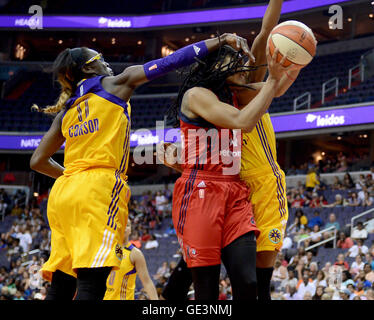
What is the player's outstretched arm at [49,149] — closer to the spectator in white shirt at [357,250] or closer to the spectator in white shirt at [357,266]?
the spectator in white shirt at [357,266]

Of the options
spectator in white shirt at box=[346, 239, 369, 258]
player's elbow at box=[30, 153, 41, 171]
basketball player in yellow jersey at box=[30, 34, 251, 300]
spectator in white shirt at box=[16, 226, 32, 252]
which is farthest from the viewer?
spectator in white shirt at box=[16, 226, 32, 252]

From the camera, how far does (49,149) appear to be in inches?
160

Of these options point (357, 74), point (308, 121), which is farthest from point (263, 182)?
point (357, 74)

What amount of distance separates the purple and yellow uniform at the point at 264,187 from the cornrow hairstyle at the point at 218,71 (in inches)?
19.4

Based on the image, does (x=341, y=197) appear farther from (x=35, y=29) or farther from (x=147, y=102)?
(x=35, y=29)

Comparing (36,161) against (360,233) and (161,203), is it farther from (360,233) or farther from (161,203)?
(161,203)

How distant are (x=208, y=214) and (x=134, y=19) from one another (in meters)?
26.8

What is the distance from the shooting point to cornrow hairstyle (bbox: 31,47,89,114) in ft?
12.7

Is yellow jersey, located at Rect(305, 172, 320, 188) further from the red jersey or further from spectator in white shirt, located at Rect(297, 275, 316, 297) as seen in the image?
the red jersey

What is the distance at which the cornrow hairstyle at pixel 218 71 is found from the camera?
3934 millimetres

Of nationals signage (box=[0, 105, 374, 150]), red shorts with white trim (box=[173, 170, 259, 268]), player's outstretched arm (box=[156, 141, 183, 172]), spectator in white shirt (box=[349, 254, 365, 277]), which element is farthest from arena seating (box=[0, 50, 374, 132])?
red shorts with white trim (box=[173, 170, 259, 268])

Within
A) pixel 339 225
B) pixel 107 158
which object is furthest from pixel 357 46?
pixel 107 158

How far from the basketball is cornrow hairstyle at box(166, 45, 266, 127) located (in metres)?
0.31

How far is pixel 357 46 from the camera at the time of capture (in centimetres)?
2575
